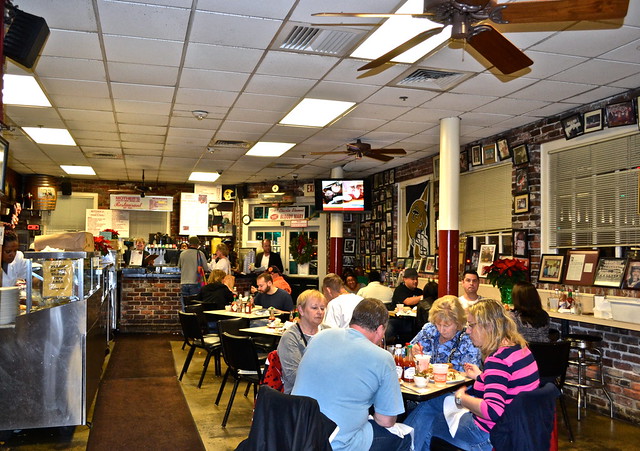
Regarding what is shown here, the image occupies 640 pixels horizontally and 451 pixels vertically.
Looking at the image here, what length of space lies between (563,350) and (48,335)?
421 centimetres

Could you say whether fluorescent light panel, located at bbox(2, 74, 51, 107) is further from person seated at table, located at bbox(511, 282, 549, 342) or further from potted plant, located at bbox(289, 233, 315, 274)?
potted plant, located at bbox(289, 233, 315, 274)

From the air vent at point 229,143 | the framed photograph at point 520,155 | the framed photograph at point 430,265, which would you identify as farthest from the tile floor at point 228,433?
the air vent at point 229,143

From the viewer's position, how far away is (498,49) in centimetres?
424

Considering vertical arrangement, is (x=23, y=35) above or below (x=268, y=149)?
below

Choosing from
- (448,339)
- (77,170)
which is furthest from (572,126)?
(77,170)

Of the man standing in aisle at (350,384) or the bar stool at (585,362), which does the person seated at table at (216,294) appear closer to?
the bar stool at (585,362)

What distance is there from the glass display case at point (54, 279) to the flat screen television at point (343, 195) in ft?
21.6

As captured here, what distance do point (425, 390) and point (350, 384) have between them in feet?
3.19

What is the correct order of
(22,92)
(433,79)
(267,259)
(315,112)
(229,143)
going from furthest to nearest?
(267,259), (229,143), (315,112), (22,92), (433,79)

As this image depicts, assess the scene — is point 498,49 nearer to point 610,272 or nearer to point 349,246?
point 610,272

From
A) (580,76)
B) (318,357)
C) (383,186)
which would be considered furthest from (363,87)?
(383,186)

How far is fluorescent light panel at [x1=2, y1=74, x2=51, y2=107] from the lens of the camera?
627 centimetres

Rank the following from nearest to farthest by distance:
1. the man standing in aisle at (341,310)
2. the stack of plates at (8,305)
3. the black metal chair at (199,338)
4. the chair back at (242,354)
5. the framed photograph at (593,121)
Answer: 1. the stack of plates at (8,305)
2. the chair back at (242,354)
3. the man standing in aisle at (341,310)
4. the framed photograph at (593,121)
5. the black metal chair at (199,338)

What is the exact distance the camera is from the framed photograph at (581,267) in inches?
271
